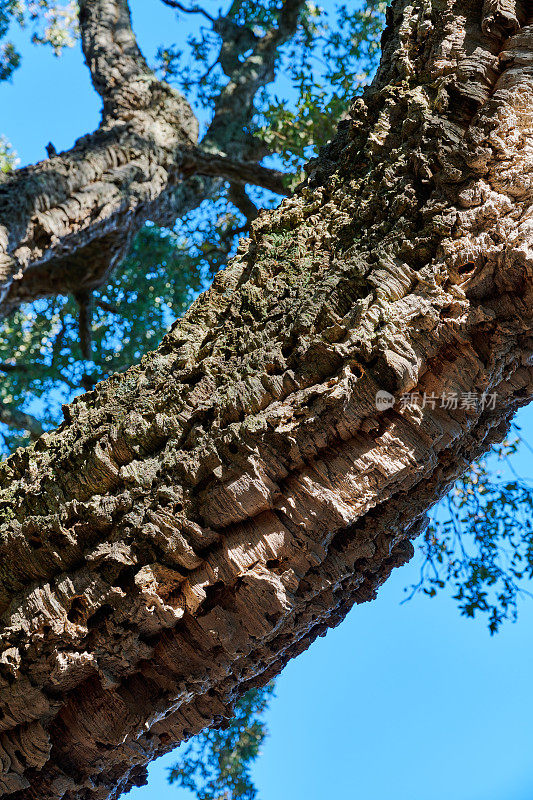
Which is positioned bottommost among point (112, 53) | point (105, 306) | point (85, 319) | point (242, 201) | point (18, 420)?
point (18, 420)

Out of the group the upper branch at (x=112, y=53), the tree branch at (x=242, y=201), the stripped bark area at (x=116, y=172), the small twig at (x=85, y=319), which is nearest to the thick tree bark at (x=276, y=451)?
the stripped bark area at (x=116, y=172)

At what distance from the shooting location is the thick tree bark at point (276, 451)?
6.97 ft

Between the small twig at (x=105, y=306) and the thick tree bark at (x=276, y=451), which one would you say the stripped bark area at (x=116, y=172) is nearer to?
the small twig at (x=105, y=306)

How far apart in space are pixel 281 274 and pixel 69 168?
5320 millimetres

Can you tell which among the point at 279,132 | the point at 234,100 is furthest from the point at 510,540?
the point at 234,100

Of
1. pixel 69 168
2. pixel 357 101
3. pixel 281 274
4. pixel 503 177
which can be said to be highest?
pixel 69 168

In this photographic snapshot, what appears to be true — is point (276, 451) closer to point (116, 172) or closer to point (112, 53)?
point (116, 172)

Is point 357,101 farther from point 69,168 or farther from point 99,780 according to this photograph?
point 69,168

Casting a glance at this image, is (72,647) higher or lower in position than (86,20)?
lower

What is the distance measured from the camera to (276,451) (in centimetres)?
214

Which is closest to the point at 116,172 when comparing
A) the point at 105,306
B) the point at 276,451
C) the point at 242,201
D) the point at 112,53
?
the point at 112,53

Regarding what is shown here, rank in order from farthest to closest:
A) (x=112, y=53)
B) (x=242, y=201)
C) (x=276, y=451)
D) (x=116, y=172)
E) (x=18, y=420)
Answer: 1. (x=242, y=201)
2. (x=112, y=53)
3. (x=18, y=420)
4. (x=116, y=172)
5. (x=276, y=451)

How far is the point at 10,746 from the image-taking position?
234 cm

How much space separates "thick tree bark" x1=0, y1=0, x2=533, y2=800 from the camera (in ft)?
6.97
